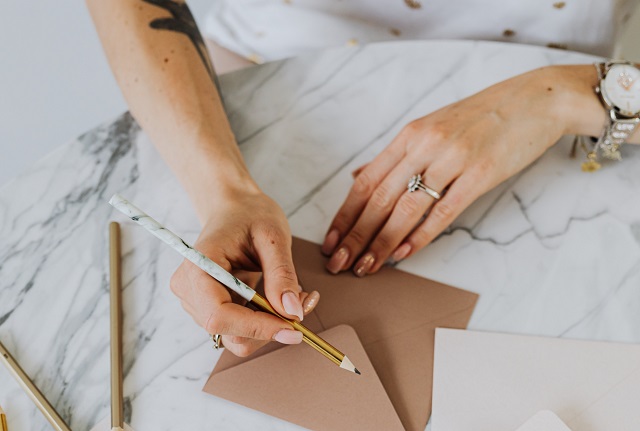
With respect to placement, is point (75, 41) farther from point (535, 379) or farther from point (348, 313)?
point (535, 379)

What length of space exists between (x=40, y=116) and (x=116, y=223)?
0.89 m

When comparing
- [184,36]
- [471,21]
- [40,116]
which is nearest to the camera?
[184,36]

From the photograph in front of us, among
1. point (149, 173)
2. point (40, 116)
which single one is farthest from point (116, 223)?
point (40, 116)

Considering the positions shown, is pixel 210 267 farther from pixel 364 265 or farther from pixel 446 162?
pixel 446 162

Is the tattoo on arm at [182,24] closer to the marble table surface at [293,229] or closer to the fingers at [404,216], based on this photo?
the marble table surface at [293,229]

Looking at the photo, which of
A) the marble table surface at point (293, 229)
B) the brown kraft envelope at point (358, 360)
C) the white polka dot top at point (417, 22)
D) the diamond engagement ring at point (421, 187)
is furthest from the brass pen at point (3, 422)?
the white polka dot top at point (417, 22)

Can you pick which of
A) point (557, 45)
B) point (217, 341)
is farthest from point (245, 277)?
point (557, 45)

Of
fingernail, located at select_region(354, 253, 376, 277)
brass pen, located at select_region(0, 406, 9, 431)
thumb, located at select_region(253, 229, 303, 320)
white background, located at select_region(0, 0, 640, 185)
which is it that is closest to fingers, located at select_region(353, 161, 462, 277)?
fingernail, located at select_region(354, 253, 376, 277)

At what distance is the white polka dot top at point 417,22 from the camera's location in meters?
0.86

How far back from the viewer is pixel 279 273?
55 centimetres

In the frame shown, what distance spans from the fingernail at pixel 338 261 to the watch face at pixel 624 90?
343mm

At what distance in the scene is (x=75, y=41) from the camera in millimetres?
1531

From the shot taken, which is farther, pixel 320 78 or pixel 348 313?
pixel 320 78

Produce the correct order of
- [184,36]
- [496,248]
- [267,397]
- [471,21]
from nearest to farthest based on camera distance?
[267,397] < [496,248] < [184,36] < [471,21]
